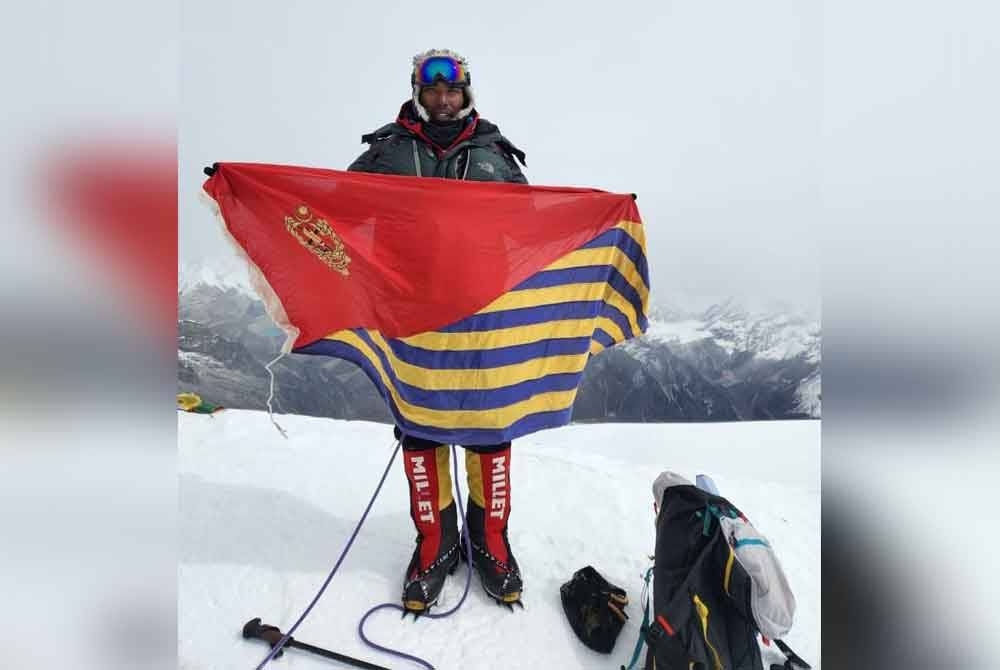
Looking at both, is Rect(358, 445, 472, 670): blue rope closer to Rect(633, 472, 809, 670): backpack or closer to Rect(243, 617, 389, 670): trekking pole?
Rect(243, 617, 389, 670): trekking pole

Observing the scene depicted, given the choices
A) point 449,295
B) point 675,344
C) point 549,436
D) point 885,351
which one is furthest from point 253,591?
point 675,344

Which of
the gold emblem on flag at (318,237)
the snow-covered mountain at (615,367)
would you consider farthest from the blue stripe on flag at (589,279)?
the snow-covered mountain at (615,367)

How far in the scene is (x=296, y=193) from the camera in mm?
1677

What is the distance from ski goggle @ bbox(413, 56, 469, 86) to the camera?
181 cm

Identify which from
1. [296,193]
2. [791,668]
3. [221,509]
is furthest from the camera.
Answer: [221,509]

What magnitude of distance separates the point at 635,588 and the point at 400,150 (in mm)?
1852

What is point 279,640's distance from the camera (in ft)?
5.34

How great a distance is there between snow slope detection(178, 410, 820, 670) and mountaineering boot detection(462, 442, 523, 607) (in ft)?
0.25

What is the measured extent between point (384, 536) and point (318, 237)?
136 cm

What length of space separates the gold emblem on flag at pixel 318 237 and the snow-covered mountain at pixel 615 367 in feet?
16.7

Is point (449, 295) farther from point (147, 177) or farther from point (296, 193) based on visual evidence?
point (147, 177)

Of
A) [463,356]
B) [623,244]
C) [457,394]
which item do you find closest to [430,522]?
[457,394]

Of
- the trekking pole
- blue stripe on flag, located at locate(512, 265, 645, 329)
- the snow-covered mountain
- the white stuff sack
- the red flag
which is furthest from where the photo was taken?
the snow-covered mountain

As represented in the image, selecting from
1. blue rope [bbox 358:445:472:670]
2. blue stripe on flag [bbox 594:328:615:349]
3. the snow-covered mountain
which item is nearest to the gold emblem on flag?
blue rope [bbox 358:445:472:670]
